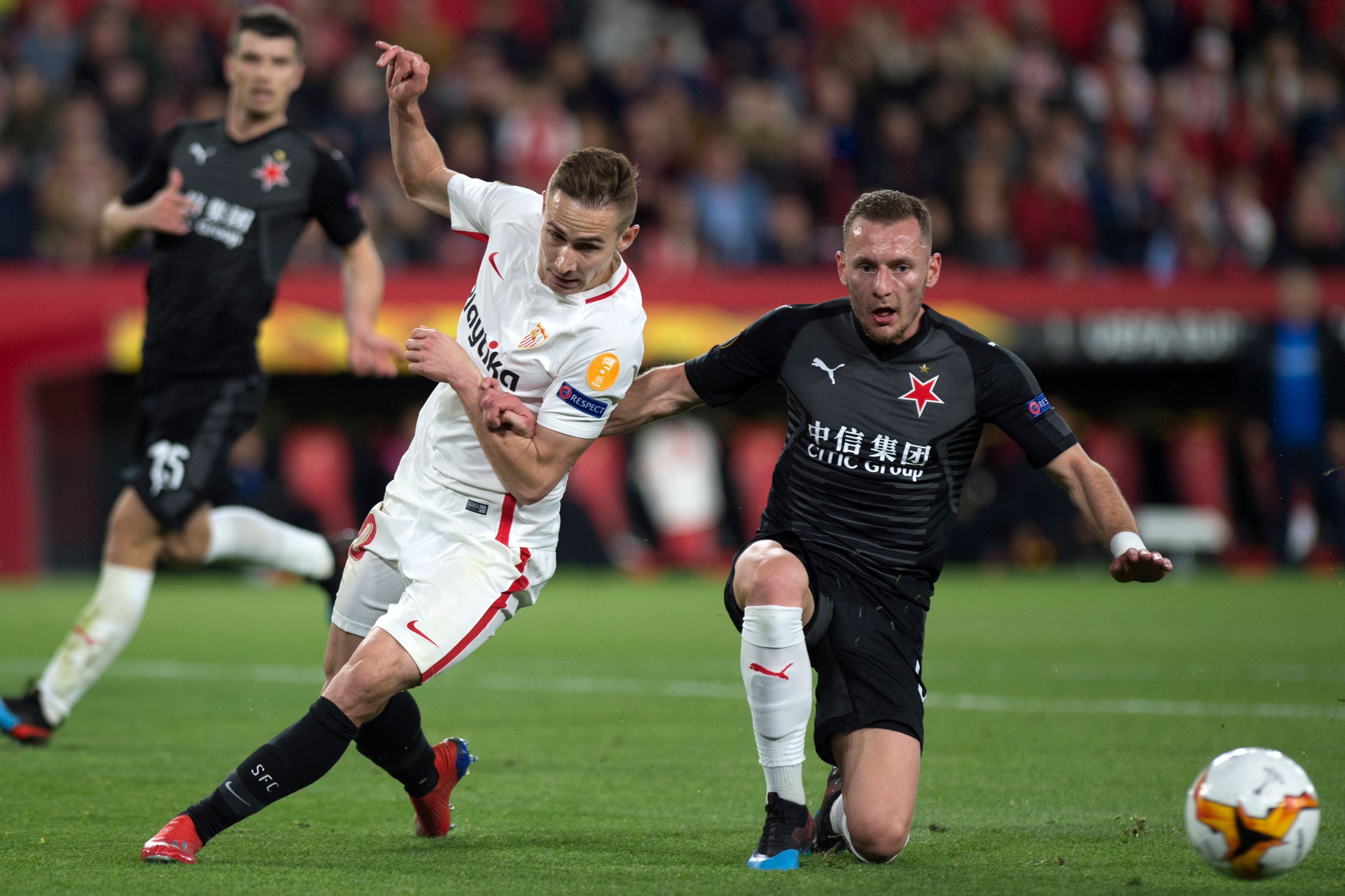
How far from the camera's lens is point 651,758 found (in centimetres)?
644

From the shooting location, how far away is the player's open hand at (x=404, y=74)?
485cm

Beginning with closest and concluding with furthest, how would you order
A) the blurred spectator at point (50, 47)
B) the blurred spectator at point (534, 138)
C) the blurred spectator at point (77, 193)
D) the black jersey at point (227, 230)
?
the black jersey at point (227, 230), the blurred spectator at point (77, 193), the blurred spectator at point (50, 47), the blurred spectator at point (534, 138)

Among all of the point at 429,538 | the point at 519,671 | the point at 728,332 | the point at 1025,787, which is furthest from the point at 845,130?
the point at 429,538

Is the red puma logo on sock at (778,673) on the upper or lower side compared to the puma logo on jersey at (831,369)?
lower

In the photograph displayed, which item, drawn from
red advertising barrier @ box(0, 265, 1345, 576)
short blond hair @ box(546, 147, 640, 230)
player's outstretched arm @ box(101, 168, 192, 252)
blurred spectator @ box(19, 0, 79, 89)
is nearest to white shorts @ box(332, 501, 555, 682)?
short blond hair @ box(546, 147, 640, 230)

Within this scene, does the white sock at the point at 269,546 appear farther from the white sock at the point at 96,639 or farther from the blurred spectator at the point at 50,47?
the blurred spectator at the point at 50,47

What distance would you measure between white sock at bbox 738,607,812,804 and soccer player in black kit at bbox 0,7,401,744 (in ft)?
7.98

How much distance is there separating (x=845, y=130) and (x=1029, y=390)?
1349 centimetres

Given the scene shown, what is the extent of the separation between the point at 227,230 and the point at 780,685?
3278 millimetres

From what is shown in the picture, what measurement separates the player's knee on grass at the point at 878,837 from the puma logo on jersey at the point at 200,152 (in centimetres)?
384

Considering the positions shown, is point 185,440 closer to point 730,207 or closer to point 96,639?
point 96,639

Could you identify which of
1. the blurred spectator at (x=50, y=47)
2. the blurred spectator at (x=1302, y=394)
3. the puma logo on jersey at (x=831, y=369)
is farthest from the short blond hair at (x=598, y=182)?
Result: the blurred spectator at (x=1302, y=394)

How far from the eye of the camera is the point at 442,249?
1547 cm

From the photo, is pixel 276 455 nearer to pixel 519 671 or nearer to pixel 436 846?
pixel 519 671
